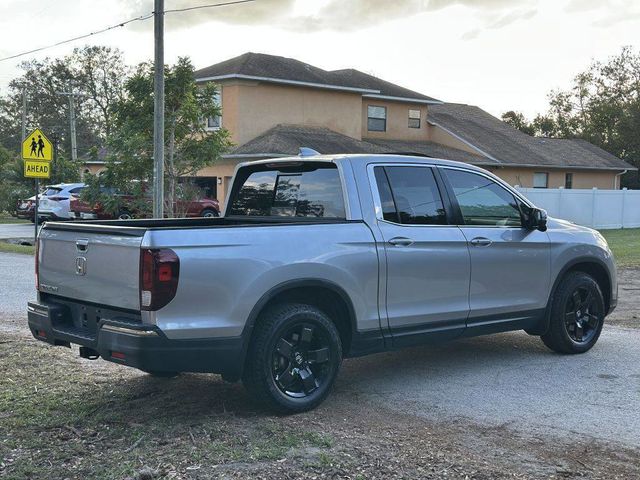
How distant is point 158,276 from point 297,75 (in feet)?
88.1

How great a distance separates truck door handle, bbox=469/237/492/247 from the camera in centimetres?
659

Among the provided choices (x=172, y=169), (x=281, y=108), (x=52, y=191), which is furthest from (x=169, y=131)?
(x=281, y=108)

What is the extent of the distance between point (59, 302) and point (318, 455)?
2.41 metres

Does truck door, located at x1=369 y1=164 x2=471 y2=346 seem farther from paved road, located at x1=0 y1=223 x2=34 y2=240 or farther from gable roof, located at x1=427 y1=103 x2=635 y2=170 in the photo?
gable roof, located at x1=427 y1=103 x2=635 y2=170

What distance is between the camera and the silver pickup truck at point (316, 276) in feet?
16.3

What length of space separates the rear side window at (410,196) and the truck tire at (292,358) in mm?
1125

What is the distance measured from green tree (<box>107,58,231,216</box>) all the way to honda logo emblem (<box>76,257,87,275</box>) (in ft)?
45.2

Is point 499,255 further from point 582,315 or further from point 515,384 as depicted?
point 582,315

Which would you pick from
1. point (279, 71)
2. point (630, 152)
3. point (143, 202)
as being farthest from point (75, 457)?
point (630, 152)

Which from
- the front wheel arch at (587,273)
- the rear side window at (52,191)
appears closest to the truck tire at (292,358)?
the front wheel arch at (587,273)

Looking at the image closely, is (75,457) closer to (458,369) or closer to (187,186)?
(458,369)

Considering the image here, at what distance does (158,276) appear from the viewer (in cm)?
482

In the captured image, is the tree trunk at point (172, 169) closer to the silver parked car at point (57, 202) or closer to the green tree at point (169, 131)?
the green tree at point (169, 131)

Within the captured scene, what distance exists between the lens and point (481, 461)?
4.62 m
